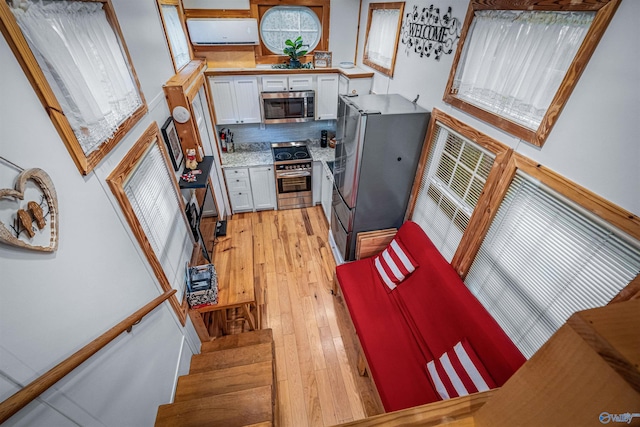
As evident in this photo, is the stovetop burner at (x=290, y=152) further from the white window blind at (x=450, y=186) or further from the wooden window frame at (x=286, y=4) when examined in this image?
the white window blind at (x=450, y=186)

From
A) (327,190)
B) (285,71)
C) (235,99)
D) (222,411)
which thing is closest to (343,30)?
(285,71)

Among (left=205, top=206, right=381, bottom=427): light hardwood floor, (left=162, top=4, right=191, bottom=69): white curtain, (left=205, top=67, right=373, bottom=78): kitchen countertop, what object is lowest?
(left=205, top=206, right=381, bottom=427): light hardwood floor

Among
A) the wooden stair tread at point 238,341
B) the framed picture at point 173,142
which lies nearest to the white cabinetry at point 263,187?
the framed picture at point 173,142

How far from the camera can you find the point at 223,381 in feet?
6.36

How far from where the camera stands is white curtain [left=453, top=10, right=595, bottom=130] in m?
1.38

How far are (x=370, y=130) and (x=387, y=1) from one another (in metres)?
1.65

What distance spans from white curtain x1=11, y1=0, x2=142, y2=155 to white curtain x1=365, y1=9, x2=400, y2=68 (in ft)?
8.09

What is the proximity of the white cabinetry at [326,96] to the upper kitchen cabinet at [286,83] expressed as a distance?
0.16 meters

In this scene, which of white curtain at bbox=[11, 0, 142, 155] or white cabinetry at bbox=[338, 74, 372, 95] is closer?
white curtain at bbox=[11, 0, 142, 155]

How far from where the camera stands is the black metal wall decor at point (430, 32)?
2057mm

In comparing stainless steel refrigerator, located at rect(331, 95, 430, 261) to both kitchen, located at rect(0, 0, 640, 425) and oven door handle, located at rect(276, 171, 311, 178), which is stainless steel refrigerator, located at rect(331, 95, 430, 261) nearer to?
kitchen, located at rect(0, 0, 640, 425)

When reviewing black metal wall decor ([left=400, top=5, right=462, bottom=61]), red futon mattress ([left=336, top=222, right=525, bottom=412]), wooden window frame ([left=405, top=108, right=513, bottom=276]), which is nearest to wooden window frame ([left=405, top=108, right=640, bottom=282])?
wooden window frame ([left=405, top=108, right=513, bottom=276])

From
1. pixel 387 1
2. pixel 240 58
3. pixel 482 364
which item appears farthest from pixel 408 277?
pixel 240 58

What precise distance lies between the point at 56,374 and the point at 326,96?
3914mm
